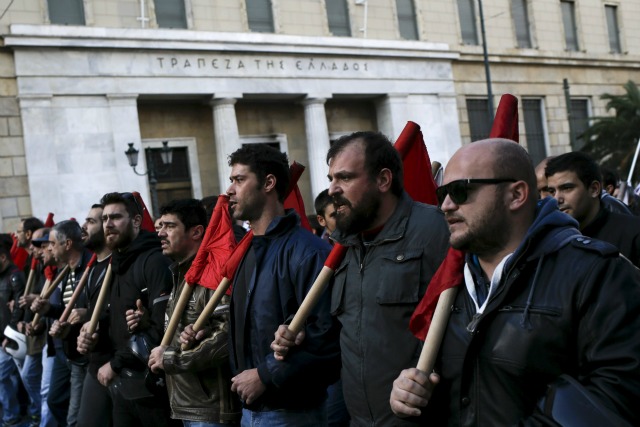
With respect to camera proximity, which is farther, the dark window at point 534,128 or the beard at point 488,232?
the dark window at point 534,128

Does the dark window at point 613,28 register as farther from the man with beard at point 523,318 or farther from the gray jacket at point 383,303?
the man with beard at point 523,318

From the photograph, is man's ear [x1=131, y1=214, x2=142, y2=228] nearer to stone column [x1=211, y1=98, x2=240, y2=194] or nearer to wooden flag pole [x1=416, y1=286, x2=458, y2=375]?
wooden flag pole [x1=416, y1=286, x2=458, y2=375]

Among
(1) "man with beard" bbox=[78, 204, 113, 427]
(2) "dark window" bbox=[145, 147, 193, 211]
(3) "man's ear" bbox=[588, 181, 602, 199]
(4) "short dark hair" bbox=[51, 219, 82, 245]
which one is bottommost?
(1) "man with beard" bbox=[78, 204, 113, 427]

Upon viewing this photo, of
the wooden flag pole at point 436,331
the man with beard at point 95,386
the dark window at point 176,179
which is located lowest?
the man with beard at point 95,386

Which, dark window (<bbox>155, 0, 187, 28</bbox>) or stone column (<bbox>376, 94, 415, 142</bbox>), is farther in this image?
stone column (<bbox>376, 94, 415, 142</bbox>)

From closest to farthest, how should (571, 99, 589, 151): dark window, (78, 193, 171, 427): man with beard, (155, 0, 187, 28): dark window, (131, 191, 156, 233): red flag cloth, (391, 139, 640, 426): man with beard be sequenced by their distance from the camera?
(391, 139, 640, 426): man with beard < (78, 193, 171, 427): man with beard < (131, 191, 156, 233): red flag cloth < (155, 0, 187, 28): dark window < (571, 99, 589, 151): dark window

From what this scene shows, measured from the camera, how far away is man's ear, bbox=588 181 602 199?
4.75 metres

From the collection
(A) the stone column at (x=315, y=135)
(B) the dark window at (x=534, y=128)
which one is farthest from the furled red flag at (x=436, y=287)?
(B) the dark window at (x=534, y=128)

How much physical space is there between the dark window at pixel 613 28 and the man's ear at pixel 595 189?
95.1ft

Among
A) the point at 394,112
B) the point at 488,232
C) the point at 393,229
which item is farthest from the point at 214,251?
the point at 394,112

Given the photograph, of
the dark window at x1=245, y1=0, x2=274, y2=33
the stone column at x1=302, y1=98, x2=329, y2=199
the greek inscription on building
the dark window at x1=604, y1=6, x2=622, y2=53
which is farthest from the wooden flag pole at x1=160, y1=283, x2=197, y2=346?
the dark window at x1=604, y1=6, x2=622, y2=53

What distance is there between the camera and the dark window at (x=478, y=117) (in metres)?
26.5

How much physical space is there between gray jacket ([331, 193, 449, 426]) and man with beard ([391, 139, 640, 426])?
1.38 feet

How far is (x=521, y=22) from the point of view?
28312 millimetres
